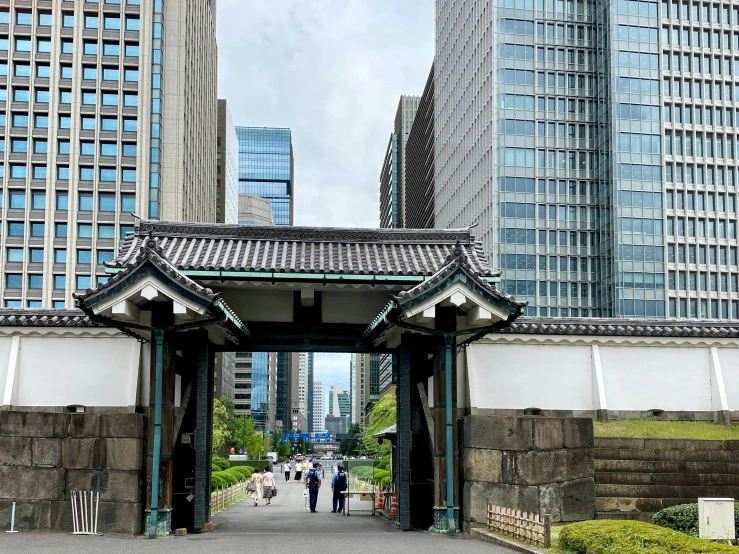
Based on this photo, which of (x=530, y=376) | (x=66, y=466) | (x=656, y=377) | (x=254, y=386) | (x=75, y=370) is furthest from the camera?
(x=254, y=386)

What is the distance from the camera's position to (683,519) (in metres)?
14.5

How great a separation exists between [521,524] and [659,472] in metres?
5.14

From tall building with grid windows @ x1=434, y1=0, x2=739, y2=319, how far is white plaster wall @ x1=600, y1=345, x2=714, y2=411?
7818cm

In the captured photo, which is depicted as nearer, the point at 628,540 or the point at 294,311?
the point at 628,540

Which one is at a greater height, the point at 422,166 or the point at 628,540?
the point at 422,166

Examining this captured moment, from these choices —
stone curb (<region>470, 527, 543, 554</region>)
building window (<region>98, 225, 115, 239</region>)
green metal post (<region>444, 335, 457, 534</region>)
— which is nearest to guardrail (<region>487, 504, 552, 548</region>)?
stone curb (<region>470, 527, 543, 554</region>)

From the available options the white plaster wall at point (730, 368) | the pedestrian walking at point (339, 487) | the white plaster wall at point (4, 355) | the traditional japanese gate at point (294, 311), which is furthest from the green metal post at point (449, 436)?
the pedestrian walking at point (339, 487)

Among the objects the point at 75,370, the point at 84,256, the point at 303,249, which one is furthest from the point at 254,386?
the point at 75,370

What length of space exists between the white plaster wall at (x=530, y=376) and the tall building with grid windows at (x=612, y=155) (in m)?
78.9

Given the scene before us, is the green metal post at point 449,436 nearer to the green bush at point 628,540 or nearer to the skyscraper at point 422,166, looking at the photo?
the green bush at point 628,540

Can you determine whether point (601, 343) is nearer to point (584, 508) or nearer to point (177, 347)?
point (584, 508)

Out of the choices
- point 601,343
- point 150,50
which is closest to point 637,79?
point 150,50

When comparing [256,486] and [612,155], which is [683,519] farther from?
[612,155]

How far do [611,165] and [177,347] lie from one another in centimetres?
8756
